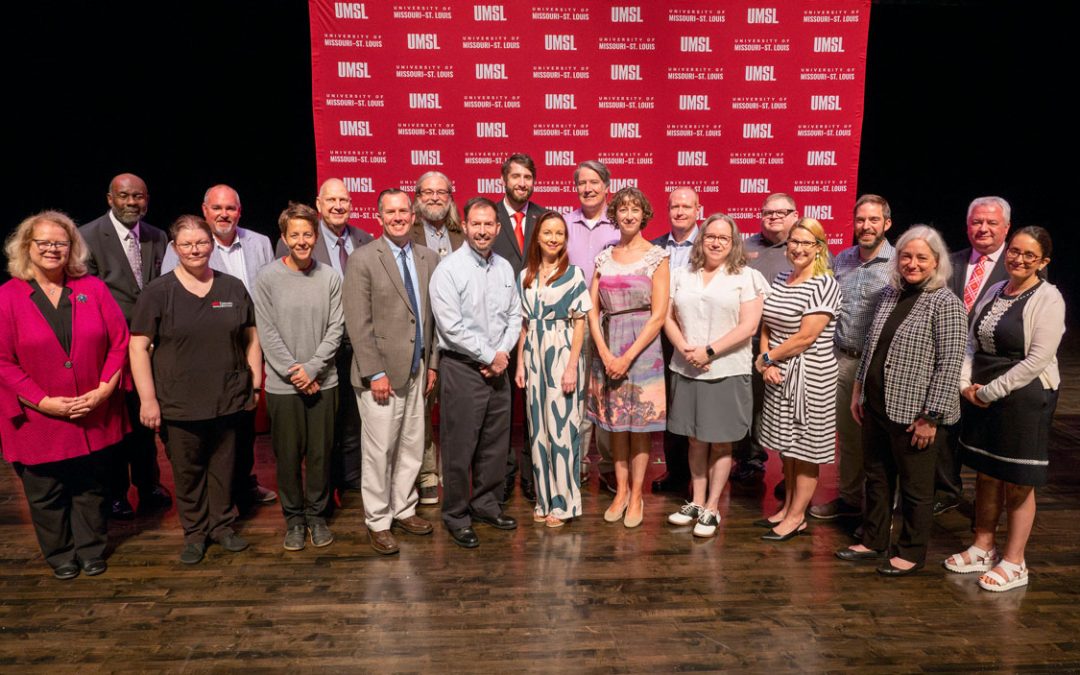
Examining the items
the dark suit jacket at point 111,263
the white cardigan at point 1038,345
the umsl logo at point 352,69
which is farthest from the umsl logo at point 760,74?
the dark suit jacket at point 111,263

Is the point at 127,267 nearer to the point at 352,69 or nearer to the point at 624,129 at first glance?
the point at 352,69

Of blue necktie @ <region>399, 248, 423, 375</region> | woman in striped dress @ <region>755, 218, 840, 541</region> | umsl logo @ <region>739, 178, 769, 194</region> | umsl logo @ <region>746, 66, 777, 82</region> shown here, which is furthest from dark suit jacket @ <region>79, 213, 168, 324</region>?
umsl logo @ <region>746, 66, 777, 82</region>

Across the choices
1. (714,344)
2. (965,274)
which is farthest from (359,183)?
(965,274)

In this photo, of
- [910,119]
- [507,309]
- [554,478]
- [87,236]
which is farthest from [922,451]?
[910,119]

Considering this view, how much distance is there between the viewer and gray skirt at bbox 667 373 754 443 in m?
3.29

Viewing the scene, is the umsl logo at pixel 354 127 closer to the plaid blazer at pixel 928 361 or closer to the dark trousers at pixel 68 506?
the dark trousers at pixel 68 506

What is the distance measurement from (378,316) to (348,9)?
10.3 feet

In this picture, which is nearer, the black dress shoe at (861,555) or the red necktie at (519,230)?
the black dress shoe at (861,555)

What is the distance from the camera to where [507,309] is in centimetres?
329

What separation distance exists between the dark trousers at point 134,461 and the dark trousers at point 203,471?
0.46 meters

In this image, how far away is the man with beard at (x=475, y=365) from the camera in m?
3.14

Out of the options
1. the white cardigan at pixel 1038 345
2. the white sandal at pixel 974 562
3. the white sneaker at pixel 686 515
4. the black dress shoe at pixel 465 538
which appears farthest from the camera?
→ the white sneaker at pixel 686 515

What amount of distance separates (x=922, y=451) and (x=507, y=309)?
1907 mm

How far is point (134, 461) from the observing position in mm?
3643
